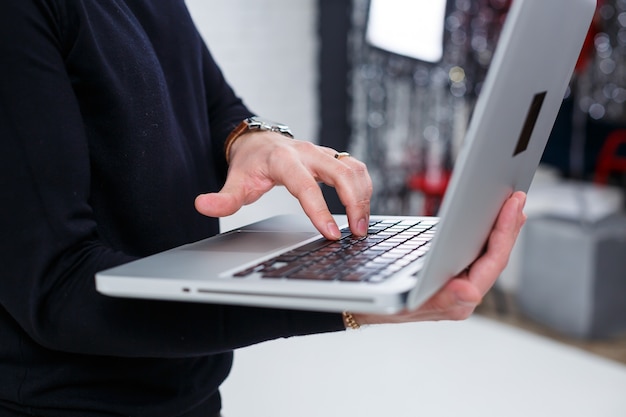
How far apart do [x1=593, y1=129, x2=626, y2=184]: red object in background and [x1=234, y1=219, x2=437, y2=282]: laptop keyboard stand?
3026 millimetres

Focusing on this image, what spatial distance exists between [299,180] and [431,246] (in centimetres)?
25

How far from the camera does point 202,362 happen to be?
85cm

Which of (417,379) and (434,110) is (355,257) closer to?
(417,379)

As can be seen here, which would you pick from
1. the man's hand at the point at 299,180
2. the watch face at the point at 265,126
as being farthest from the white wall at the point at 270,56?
the man's hand at the point at 299,180

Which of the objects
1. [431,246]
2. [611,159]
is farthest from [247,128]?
[611,159]

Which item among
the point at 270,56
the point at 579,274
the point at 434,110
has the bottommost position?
the point at 579,274

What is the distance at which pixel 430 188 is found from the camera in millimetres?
3117

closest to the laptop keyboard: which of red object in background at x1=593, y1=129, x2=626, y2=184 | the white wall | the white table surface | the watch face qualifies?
the watch face

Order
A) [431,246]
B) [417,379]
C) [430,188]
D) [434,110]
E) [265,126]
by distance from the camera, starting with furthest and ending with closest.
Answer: [434,110]
[430,188]
[417,379]
[265,126]
[431,246]

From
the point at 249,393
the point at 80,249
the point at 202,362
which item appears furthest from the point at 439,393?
the point at 80,249

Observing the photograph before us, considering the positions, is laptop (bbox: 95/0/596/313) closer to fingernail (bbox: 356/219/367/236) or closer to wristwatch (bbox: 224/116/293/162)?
fingernail (bbox: 356/219/367/236)

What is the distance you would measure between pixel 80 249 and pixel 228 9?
9.75 feet

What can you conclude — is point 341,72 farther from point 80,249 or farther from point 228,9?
point 80,249

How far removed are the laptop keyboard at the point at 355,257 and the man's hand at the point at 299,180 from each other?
26 millimetres
